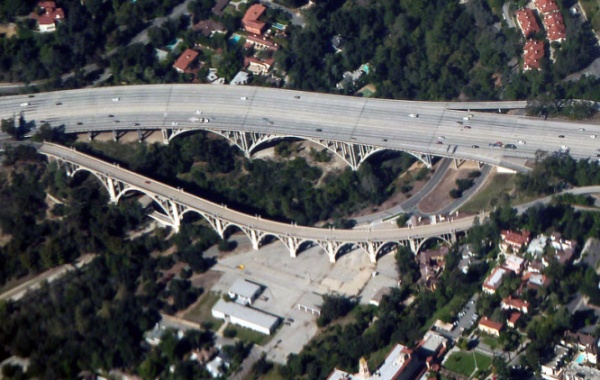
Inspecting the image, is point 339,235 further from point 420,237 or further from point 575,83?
point 575,83

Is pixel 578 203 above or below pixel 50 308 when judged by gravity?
above

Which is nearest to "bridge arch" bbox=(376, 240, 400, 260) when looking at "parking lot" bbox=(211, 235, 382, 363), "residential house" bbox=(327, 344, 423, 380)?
"parking lot" bbox=(211, 235, 382, 363)

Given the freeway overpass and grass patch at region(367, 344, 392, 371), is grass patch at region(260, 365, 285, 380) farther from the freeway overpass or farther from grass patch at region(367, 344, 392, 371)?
the freeway overpass

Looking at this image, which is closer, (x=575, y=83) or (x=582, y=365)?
(x=582, y=365)

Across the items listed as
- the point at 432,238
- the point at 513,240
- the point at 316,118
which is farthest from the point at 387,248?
the point at 316,118

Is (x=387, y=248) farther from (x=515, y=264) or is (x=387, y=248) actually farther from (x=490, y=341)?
(x=490, y=341)

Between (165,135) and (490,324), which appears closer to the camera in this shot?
(490,324)

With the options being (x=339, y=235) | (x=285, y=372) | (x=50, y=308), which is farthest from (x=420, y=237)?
(x=50, y=308)
